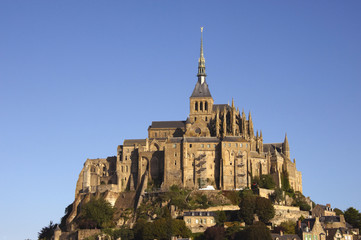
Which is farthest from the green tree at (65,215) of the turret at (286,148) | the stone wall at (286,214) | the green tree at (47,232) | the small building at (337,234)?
the small building at (337,234)

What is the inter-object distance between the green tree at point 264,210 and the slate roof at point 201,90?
30897 mm

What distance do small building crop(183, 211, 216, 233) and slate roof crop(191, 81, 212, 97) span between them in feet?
103

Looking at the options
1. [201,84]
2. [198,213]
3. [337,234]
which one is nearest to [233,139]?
[198,213]

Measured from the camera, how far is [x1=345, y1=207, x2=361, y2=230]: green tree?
99.5 metres

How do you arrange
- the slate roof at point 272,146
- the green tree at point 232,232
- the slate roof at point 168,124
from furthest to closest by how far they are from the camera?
the slate roof at point 168,124 → the slate roof at point 272,146 → the green tree at point 232,232

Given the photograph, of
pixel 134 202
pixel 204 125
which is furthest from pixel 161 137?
pixel 134 202

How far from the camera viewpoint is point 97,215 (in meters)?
98.4

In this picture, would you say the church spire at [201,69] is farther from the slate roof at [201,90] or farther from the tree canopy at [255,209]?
the tree canopy at [255,209]

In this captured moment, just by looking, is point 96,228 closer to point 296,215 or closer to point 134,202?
point 134,202

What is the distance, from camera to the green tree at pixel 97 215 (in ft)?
322

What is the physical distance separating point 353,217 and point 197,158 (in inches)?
997

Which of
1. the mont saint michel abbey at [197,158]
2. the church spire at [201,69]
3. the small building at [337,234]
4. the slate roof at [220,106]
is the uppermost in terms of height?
the church spire at [201,69]

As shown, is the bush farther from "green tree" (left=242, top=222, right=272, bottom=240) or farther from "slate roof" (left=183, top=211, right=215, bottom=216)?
"green tree" (left=242, top=222, right=272, bottom=240)

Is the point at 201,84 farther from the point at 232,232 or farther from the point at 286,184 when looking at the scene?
the point at 232,232
